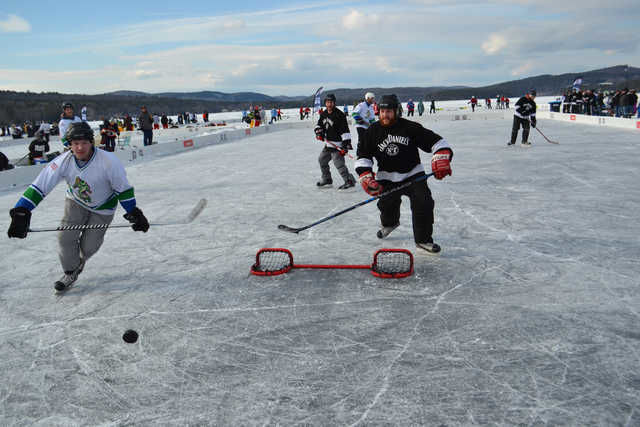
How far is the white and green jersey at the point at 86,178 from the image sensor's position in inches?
151

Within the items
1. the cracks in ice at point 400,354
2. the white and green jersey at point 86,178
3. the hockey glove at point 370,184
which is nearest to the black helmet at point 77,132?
the white and green jersey at point 86,178

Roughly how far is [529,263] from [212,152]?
1413 centimetres

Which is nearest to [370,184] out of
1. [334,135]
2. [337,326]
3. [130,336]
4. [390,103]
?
[390,103]

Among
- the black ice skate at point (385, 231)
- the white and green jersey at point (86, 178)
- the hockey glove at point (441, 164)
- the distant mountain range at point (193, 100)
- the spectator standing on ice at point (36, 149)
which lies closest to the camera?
the white and green jersey at point (86, 178)

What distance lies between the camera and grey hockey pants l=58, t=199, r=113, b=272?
4.11 meters

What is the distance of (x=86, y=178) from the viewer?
12.9 ft

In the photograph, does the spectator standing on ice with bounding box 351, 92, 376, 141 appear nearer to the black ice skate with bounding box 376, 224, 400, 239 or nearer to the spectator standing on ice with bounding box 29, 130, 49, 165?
the black ice skate with bounding box 376, 224, 400, 239

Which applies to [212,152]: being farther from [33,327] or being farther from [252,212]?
[33,327]

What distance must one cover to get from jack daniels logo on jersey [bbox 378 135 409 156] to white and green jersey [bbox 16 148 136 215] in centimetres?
247

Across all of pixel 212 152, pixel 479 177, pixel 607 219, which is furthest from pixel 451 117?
pixel 607 219

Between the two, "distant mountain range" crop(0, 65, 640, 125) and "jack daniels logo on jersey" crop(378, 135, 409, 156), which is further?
"distant mountain range" crop(0, 65, 640, 125)

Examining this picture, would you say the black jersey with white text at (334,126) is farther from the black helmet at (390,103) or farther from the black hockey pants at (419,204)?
the black helmet at (390,103)

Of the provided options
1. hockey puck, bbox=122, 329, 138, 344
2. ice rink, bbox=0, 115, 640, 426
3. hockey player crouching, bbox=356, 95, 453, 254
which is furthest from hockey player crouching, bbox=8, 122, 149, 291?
hockey player crouching, bbox=356, 95, 453, 254

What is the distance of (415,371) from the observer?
8.77 ft
